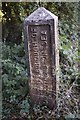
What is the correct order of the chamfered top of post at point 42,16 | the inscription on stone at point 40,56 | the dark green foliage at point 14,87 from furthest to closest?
1. the dark green foliage at point 14,87
2. the inscription on stone at point 40,56
3. the chamfered top of post at point 42,16

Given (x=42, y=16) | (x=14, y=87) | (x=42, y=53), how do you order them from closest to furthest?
(x=42, y=16), (x=42, y=53), (x=14, y=87)

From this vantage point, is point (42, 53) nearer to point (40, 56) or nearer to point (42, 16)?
point (40, 56)

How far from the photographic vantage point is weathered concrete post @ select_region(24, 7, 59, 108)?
3.23 m

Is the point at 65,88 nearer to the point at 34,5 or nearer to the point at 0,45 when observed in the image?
the point at 0,45

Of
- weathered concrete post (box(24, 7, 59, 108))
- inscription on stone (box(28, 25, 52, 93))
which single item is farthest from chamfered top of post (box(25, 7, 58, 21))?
inscription on stone (box(28, 25, 52, 93))

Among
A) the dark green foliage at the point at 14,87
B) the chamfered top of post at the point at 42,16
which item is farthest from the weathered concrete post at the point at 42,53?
the dark green foliage at the point at 14,87

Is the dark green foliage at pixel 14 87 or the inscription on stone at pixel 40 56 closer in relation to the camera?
the inscription on stone at pixel 40 56

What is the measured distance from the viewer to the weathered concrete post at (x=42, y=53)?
3234 mm

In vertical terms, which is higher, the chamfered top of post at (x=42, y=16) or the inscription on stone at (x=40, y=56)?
the chamfered top of post at (x=42, y=16)

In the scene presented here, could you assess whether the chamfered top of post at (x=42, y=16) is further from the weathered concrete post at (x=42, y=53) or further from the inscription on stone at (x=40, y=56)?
the inscription on stone at (x=40, y=56)

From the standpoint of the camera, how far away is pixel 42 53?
338 cm

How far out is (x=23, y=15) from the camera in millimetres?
5531

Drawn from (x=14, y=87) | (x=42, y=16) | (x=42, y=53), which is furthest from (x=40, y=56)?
(x=14, y=87)

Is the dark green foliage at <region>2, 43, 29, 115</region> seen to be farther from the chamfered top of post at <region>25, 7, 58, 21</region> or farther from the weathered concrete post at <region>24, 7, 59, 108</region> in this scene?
the chamfered top of post at <region>25, 7, 58, 21</region>
